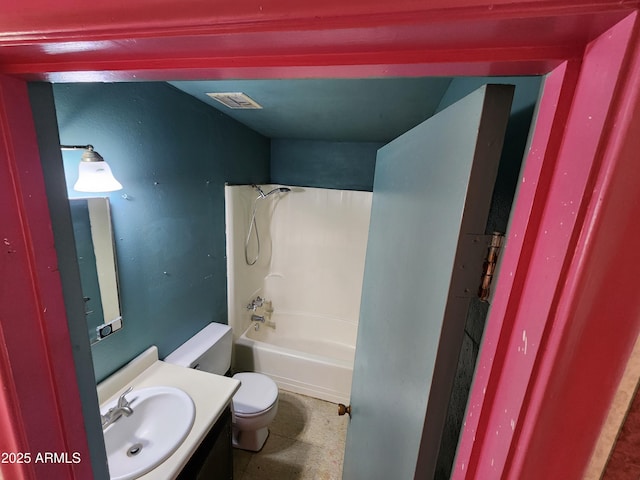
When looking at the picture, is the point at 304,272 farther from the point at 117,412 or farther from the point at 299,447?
the point at 117,412

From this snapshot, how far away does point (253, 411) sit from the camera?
1.65m

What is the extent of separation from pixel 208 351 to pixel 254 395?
44cm

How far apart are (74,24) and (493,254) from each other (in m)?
0.64

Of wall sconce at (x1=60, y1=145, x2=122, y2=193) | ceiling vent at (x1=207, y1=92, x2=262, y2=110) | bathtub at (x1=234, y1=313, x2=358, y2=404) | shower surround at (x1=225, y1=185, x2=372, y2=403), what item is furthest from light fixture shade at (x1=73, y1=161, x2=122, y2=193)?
bathtub at (x1=234, y1=313, x2=358, y2=404)

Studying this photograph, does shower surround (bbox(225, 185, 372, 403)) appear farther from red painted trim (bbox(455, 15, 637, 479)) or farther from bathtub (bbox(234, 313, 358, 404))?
red painted trim (bbox(455, 15, 637, 479))

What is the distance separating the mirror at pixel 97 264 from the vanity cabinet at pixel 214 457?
679 mm

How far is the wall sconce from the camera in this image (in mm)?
997

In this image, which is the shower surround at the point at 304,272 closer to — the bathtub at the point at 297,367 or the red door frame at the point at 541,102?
the bathtub at the point at 297,367

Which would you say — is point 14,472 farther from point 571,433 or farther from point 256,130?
point 256,130

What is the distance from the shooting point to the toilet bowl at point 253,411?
5.41 feet

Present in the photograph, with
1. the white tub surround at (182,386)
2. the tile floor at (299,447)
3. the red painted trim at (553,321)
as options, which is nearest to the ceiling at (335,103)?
the red painted trim at (553,321)

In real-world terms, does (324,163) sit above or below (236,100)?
below

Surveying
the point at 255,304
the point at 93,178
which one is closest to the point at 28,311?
the point at 93,178

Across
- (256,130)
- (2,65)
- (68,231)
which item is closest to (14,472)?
(68,231)
